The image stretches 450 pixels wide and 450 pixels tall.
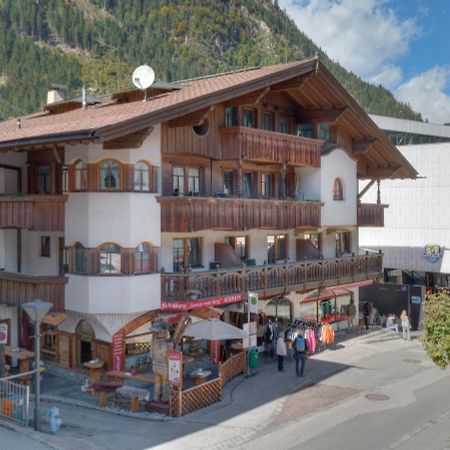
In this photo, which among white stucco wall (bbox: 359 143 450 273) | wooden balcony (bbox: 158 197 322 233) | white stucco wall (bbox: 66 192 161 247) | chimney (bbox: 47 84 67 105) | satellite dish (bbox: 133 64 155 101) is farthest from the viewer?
white stucco wall (bbox: 359 143 450 273)

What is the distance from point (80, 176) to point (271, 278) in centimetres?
853

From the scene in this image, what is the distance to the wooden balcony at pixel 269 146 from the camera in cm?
2594

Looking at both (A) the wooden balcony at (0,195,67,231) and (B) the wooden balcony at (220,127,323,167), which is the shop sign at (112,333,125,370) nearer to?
(A) the wooden balcony at (0,195,67,231)

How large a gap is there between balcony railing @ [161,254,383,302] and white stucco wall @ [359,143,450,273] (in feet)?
39.9

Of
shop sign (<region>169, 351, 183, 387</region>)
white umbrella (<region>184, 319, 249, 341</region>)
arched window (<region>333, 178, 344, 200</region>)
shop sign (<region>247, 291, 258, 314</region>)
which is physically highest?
arched window (<region>333, 178, 344, 200</region>)

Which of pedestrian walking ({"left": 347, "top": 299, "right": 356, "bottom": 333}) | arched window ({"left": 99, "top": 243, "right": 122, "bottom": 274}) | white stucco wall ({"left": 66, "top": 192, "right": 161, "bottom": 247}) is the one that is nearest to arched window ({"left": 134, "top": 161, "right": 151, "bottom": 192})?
white stucco wall ({"left": 66, "top": 192, "right": 161, "bottom": 247})

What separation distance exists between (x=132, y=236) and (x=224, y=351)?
7.20 metres

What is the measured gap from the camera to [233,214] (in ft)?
83.4

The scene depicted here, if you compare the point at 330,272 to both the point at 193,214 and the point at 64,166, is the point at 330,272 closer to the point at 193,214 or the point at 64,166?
the point at 193,214

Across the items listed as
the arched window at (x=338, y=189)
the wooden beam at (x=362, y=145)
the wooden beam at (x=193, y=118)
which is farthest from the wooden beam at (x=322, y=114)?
the wooden beam at (x=193, y=118)

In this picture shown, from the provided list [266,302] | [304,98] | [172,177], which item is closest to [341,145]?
[304,98]

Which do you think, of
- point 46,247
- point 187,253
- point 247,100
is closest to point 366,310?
point 187,253

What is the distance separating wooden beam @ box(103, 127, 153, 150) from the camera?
868 inches

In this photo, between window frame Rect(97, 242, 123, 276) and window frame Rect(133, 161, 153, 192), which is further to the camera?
window frame Rect(133, 161, 153, 192)
